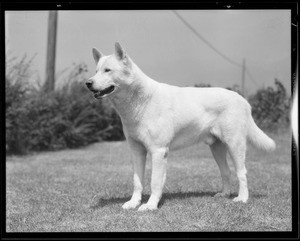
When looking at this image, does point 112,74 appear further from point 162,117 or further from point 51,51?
point 51,51

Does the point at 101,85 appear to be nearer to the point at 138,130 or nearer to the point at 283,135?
the point at 138,130

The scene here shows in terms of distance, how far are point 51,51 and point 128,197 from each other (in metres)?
8.96

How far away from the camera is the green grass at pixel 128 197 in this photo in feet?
15.9

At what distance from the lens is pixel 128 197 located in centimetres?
633

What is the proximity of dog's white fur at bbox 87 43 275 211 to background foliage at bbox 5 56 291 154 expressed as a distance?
7.06 meters

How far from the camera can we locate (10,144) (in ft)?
42.3

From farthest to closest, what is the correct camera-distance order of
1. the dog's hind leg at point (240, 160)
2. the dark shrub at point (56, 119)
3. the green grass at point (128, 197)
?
1. the dark shrub at point (56, 119)
2. the dog's hind leg at point (240, 160)
3. the green grass at point (128, 197)

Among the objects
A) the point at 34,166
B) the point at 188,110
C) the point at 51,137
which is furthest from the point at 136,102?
the point at 51,137

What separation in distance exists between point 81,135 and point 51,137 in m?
0.98

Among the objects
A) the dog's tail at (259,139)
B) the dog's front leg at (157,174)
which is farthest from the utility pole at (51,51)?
the dog's front leg at (157,174)

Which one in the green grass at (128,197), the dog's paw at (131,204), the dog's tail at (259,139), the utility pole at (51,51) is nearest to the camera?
the green grass at (128,197)

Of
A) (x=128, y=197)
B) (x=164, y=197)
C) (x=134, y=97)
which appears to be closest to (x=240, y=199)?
(x=164, y=197)

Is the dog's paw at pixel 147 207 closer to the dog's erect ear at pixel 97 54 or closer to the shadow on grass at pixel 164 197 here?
the shadow on grass at pixel 164 197

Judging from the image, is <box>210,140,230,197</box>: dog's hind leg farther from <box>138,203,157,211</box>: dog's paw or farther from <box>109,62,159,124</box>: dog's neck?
<box>109,62,159,124</box>: dog's neck
